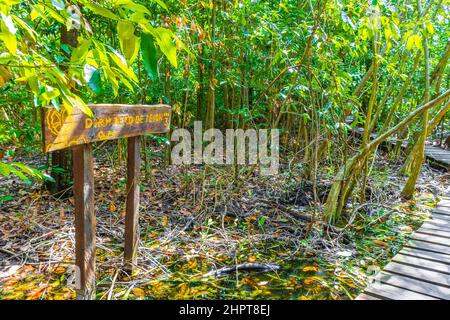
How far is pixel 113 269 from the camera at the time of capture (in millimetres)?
2713

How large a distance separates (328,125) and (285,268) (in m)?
1.69

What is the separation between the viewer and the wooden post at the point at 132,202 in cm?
255

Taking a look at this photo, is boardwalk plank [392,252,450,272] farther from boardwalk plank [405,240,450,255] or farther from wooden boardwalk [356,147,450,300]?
boardwalk plank [405,240,450,255]

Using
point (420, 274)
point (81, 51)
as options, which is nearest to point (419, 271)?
point (420, 274)

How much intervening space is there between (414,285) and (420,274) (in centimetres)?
21

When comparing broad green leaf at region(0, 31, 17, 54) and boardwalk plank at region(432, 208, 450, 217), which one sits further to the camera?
boardwalk plank at region(432, 208, 450, 217)

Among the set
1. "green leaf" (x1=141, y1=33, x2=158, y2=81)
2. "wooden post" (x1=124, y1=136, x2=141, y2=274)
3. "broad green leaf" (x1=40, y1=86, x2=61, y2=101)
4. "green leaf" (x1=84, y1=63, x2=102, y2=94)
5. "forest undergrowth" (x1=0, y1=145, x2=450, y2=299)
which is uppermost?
"green leaf" (x1=141, y1=33, x2=158, y2=81)

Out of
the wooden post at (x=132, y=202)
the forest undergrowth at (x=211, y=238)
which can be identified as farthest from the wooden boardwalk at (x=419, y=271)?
the wooden post at (x=132, y=202)

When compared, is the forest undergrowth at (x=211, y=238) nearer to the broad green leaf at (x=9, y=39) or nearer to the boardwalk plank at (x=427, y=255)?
the boardwalk plank at (x=427, y=255)

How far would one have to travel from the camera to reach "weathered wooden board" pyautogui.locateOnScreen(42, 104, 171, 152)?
164 centimetres

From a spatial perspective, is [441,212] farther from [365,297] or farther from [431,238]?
[365,297]

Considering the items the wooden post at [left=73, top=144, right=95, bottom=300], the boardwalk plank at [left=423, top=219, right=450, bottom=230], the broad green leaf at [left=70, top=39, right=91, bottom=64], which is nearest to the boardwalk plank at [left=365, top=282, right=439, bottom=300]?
the boardwalk plank at [left=423, top=219, right=450, bottom=230]
